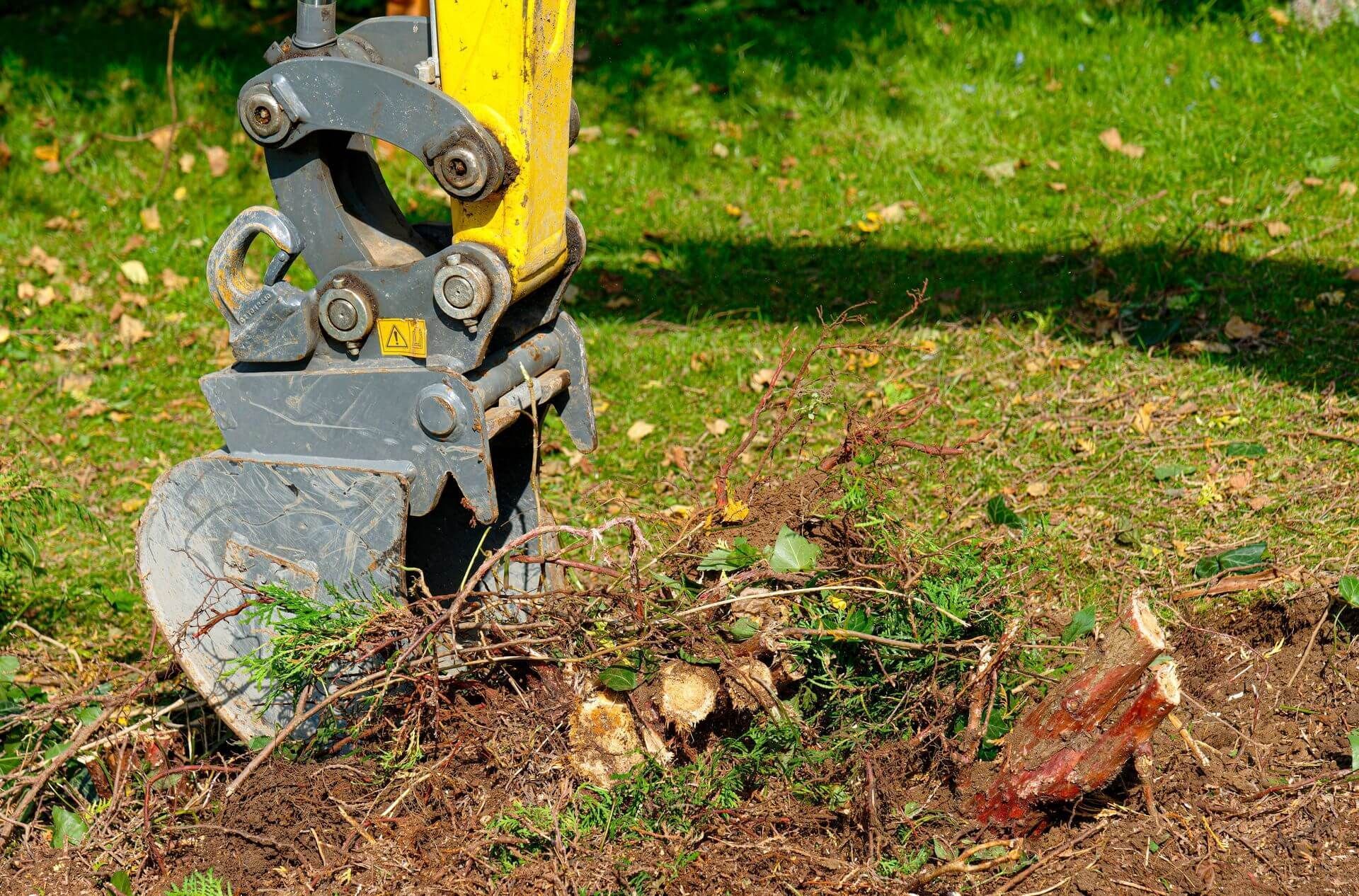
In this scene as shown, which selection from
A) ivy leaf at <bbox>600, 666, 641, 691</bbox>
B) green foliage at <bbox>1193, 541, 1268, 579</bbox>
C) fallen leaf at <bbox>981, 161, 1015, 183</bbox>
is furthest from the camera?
fallen leaf at <bbox>981, 161, 1015, 183</bbox>

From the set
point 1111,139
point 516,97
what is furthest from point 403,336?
point 1111,139

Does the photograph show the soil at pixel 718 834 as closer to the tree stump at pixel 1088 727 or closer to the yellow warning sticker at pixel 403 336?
the tree stump at pixel 1088 727

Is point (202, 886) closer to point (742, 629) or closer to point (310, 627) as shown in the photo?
point (310, 627)

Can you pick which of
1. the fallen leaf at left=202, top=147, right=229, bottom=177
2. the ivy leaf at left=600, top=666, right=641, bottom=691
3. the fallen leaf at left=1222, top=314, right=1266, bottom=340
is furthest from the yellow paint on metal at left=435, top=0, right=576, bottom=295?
the fallen leaf at left=202, top=147, right=229, bottom=177

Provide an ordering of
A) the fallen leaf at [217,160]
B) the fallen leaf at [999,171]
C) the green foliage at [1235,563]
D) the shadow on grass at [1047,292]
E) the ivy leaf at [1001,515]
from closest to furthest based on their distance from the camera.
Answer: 1. the green foliage at [1235,563]
2. the ivy leaf at [1001,515]
3. the shadow on grass at [1047,292]
4. the fallen leaf at [999,171]
5. the fallen leaf at [217,160]

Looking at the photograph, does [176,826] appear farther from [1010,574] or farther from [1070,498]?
[1070,498]

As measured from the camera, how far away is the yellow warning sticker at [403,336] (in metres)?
3.01

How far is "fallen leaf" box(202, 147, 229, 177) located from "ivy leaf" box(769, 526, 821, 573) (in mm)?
4978

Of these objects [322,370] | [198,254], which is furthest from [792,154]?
[322,370]

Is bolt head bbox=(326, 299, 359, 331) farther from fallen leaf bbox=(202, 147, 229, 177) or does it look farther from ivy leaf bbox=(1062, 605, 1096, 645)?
fallen leaf bbox=(202, 147, 229, 177)

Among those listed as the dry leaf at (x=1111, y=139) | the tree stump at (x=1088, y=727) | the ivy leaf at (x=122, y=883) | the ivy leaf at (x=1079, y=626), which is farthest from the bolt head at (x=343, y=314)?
the dry leaf at (x=1111, y=139)

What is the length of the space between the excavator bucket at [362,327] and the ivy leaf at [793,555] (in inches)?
27.3

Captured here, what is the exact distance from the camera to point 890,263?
600cm

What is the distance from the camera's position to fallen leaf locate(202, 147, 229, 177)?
274 inches
